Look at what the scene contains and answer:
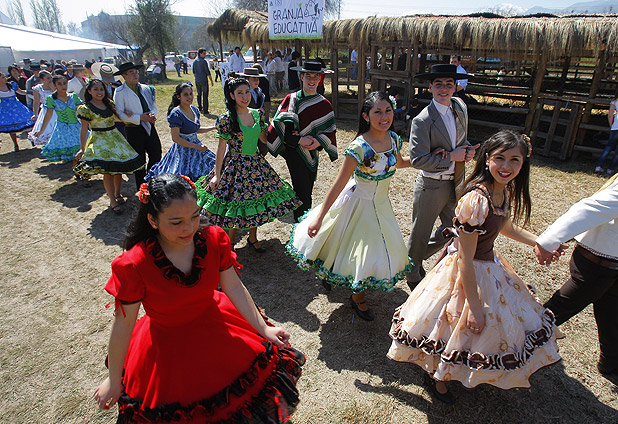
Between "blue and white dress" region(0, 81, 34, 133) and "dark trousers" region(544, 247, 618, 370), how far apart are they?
35.2 feet

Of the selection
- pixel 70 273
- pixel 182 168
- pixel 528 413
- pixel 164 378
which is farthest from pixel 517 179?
pixel 70 273

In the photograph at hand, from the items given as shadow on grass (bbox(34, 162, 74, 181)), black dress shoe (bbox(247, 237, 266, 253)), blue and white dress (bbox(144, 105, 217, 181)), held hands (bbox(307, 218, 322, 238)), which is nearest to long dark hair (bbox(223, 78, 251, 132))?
blue and white dress (bbox(144, 105, 217, 181))

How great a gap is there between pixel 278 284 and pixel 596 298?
8.99 ft

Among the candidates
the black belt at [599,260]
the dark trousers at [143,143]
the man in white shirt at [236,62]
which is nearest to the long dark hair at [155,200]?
the black belt at [599,260]

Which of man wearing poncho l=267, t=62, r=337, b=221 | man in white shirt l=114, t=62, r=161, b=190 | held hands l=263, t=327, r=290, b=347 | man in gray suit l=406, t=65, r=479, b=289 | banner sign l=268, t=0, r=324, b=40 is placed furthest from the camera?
banner sign l=268, t=0, r=324, b=40

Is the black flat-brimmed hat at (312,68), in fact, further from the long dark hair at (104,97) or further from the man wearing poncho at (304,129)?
the long dark hair at (104,97)

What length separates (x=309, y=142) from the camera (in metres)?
4.07

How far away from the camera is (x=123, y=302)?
5.71 feet

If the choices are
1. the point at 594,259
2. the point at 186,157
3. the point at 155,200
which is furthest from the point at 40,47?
the point at 594,259

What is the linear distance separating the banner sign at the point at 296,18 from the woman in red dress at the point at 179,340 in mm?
9647

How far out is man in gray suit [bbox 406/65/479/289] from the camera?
3.22 m

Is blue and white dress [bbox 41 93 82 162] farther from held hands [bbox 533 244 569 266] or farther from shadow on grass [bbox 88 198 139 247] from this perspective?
held hands [bbox 533 244 569 266]

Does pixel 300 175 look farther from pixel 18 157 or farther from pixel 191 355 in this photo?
pixel 18 157

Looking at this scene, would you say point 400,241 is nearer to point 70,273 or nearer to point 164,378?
point 164,378
